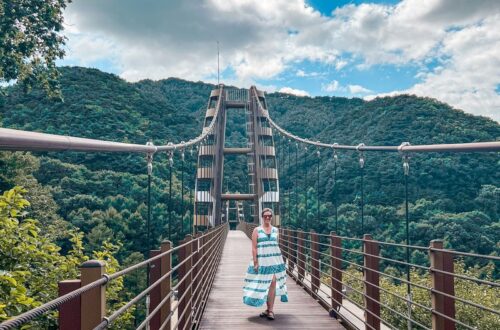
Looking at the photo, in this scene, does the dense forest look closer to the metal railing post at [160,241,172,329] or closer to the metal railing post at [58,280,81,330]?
the metal railing post at [160,241,172,329]

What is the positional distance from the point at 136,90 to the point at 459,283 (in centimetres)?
5852

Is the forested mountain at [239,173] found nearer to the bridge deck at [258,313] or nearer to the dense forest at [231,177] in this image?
the dense forest at [231,177]

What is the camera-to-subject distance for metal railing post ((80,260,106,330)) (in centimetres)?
180

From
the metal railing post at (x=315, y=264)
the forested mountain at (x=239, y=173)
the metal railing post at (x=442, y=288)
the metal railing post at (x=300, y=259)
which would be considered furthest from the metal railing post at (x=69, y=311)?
the forested mountain at (x=239, y=173)

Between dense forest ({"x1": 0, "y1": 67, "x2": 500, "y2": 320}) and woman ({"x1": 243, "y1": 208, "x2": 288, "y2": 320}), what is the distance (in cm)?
387

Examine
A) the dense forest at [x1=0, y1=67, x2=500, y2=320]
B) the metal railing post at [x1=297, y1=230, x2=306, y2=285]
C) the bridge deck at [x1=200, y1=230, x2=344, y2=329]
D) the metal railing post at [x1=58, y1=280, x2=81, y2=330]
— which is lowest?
the bridge deck at [x1=200, y1=230, x2=344, y2=329]

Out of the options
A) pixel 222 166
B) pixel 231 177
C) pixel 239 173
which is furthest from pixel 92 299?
pixel 239 173

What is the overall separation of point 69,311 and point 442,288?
9.16ft

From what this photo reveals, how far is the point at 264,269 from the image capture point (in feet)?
21.2

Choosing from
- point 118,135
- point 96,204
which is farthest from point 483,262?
point 118,135

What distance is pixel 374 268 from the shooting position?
5.12 m

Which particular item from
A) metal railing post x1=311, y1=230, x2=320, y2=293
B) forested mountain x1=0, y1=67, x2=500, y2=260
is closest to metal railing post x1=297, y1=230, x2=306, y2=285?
metal railing post x1=311, y1=230, x2=320, y2=293

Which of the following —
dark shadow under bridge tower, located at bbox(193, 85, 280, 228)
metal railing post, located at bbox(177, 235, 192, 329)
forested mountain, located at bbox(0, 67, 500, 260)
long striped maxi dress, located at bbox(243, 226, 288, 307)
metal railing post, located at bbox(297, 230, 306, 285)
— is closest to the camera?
metal railing post, located at bbox(177, 235, 192, 329)

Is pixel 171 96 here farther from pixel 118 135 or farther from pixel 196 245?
pixel 196 245
